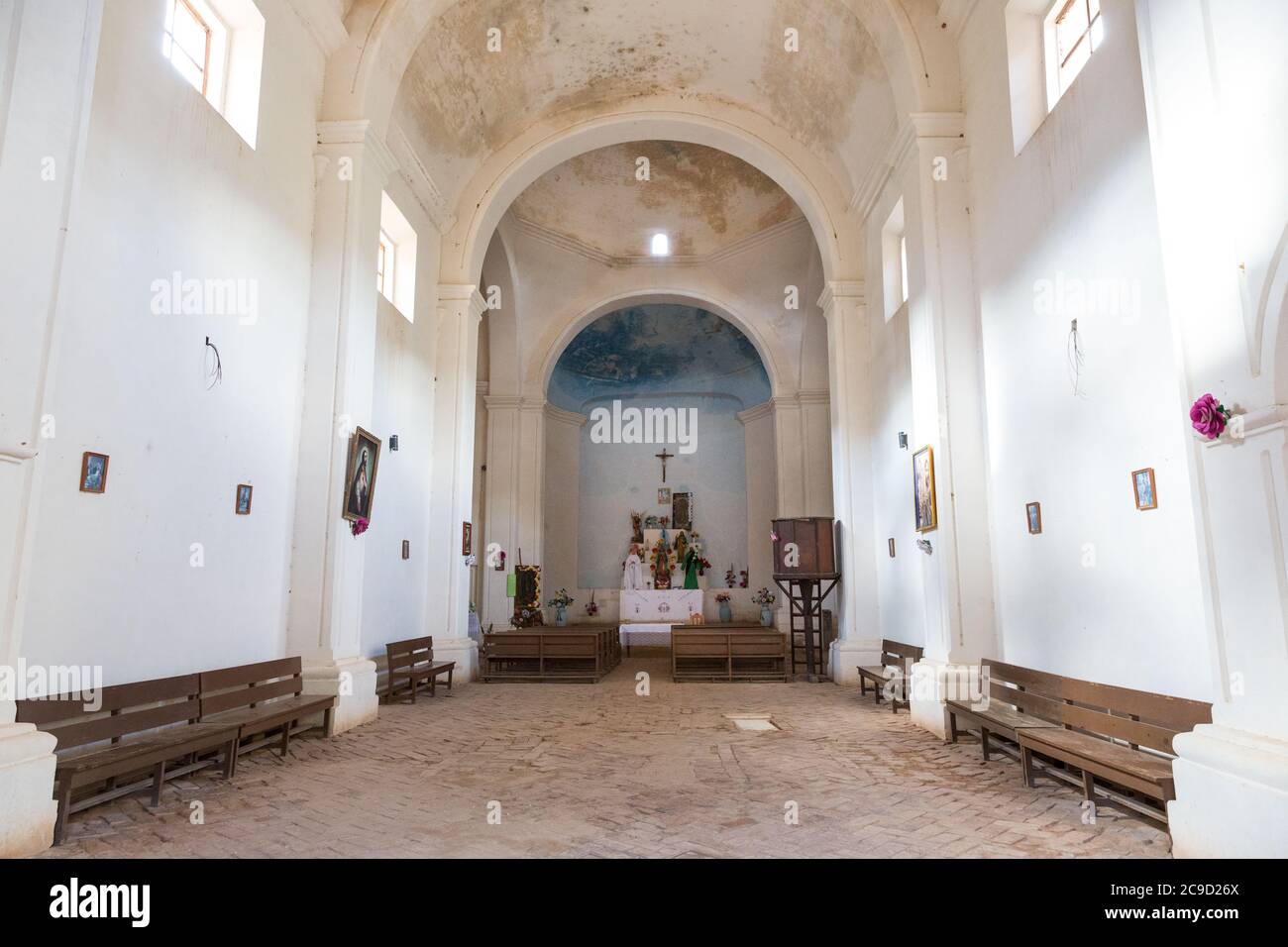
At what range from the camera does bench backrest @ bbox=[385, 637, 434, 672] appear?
29.3 ft

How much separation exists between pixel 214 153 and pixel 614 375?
49.4 ft

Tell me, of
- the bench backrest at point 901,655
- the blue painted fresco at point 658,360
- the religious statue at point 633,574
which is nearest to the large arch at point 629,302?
the blue painted fresco at point 658,360

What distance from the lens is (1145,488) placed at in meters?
4.80

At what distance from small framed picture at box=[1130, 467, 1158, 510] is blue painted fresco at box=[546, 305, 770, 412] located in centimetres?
1499

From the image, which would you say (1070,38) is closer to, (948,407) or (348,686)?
(948,407)

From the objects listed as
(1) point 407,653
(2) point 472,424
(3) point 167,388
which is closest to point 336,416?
(3) point 167,388

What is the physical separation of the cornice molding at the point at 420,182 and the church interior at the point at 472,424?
77 millimetres

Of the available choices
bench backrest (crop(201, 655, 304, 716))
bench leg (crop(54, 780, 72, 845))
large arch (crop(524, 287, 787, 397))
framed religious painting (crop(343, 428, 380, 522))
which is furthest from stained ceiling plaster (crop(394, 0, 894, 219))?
bench leg (crop(54, 780, 72, 845))

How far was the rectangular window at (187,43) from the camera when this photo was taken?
5.65 meters

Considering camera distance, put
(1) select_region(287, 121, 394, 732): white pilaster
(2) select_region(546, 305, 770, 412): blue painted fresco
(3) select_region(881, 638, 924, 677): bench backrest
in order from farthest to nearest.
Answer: (2) select_region(546, 305, 770, 412): blue painted fresco → (3) select_region(881, 638, 924, 677): bench backrest → (1) select_region(287, 121, 394, 732): white pilaster

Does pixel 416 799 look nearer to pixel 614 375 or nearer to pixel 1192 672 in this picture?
pixel 1192 672

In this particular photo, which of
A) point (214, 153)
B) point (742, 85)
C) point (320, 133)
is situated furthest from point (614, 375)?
point (214, 153)

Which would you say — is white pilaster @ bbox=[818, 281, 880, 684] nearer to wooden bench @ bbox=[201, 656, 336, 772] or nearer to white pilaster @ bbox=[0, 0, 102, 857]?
wooden bench @ bbox=[201, 656, 336, 772]

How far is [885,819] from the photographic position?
446 cm
